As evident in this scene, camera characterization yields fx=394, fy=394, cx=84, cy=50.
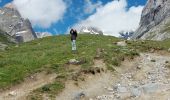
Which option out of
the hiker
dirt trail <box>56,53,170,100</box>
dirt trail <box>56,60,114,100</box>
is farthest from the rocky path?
the hiker

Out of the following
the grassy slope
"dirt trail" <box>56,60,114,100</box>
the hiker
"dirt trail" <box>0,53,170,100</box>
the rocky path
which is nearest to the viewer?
the rocky path

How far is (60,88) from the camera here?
39062 mm

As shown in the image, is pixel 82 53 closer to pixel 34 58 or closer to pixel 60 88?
pixel 34 58

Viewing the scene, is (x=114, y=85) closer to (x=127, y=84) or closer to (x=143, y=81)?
(x=127, y=84)

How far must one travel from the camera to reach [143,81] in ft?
140

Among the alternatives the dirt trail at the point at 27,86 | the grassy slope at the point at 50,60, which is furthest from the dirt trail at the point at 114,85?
the grassy slope at the point at 50,60

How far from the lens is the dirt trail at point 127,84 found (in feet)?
123

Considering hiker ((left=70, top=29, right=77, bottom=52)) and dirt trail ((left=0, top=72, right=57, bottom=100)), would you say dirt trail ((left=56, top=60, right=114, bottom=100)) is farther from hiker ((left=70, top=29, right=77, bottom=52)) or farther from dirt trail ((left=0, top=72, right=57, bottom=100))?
hiker ((left=70, top=29, right=77, bottom=52))

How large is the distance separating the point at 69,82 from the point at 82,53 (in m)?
12.3

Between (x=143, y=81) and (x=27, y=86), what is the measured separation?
12505 mm

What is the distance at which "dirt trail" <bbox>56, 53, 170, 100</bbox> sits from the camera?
123ft

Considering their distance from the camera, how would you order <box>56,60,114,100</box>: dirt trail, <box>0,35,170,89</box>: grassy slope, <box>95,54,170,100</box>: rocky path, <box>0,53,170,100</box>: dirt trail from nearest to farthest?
<box>95,54,170,100</box>: rocky path, <box>0,53,170,100</box>: dirt trail, <box>56,60,114,100</box>: dirt trail, <box>0,35,170,89</box>: grassy slope

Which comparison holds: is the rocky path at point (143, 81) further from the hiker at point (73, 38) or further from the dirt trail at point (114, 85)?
the hiker at point (73, 38)

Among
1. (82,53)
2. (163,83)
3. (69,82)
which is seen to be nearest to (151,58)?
(82,53)
